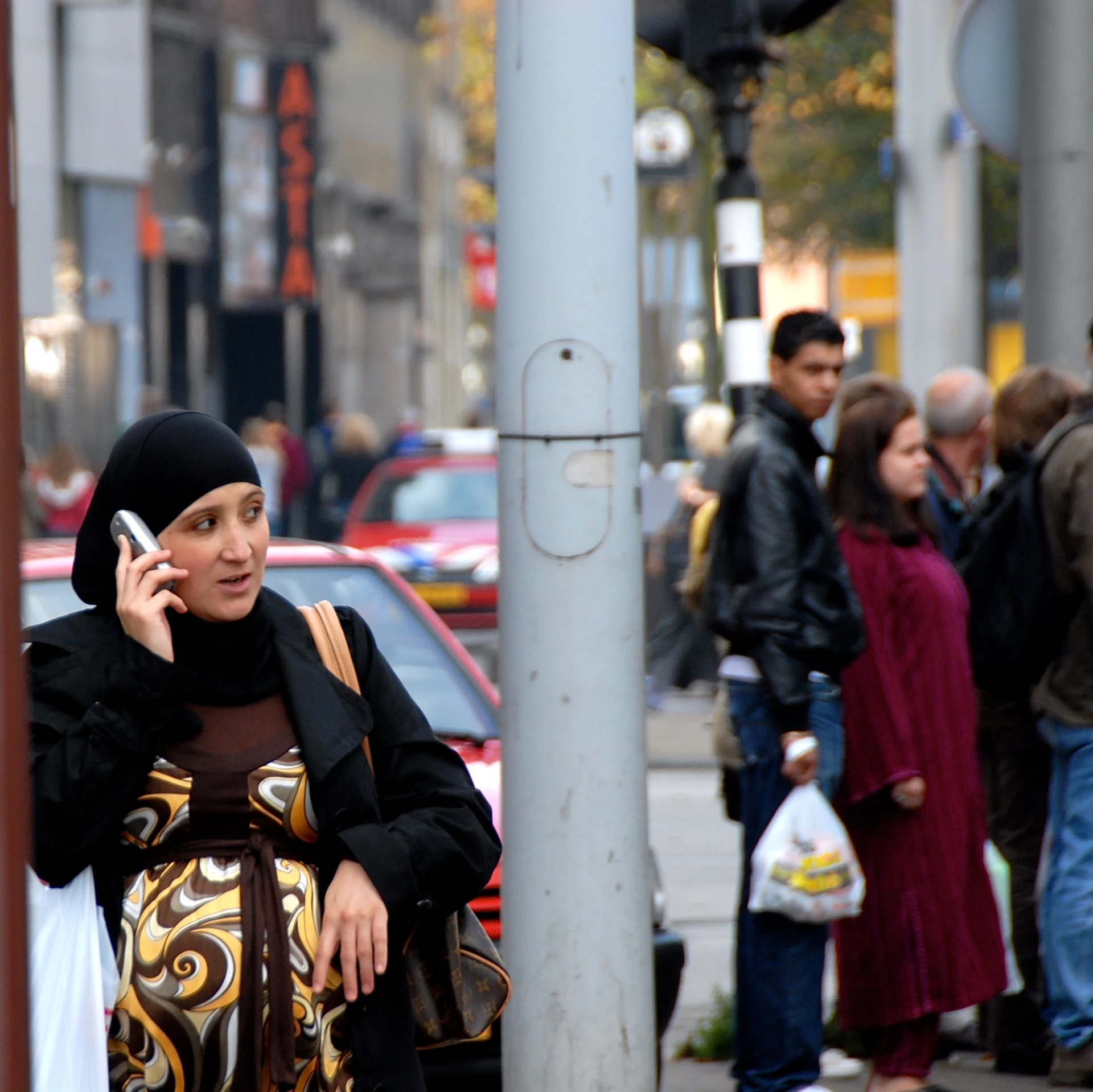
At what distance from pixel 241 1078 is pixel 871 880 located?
2592mm

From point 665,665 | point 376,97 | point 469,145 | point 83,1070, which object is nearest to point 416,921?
point 83,1070

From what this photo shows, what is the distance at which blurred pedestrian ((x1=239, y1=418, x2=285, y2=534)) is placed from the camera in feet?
67.9

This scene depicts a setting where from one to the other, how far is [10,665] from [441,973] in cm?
133

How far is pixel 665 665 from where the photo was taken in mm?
12906

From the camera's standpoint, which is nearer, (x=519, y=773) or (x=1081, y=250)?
(x=519, y=773)

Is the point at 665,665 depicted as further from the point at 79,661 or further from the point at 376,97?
the point at 376,97

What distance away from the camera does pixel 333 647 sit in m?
2.86

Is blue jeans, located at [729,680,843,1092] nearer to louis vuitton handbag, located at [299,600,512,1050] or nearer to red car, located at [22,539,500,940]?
red car, located at [22,539,500,940]

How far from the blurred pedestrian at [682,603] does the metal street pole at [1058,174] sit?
5.37 meters

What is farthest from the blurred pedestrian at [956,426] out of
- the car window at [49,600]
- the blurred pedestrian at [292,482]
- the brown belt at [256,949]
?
the blurred pedestrian at [292,482]

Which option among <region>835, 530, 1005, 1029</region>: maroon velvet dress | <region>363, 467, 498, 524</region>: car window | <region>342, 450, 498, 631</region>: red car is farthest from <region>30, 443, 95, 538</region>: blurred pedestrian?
<region>835, 530, 1005, 1029</region>: maroon velvet dress

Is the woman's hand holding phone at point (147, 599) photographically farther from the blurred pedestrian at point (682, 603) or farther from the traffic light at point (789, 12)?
the blurred pedestrian at point (682, 603)

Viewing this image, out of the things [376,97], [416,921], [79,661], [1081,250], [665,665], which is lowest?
[665,665]

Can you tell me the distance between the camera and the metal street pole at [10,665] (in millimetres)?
1664
